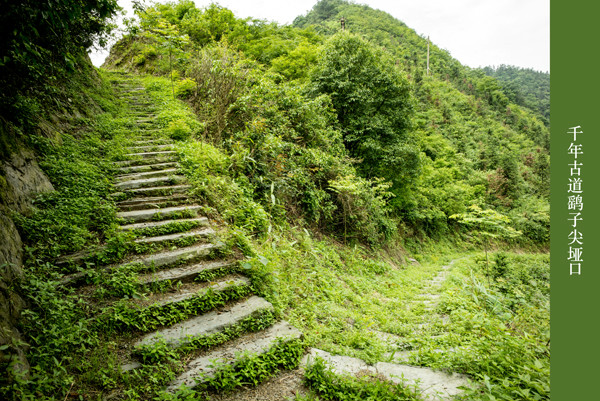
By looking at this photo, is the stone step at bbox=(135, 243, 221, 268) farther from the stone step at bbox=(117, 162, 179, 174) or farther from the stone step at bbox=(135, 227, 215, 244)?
the stone step at bbox=(117, 162, 179, 174)

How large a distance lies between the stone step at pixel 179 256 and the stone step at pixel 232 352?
4.38ft

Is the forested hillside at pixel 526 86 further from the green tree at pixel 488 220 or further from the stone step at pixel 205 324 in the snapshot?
the stone step at pixel 205 324

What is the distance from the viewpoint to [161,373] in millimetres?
2482

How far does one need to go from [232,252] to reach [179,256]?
714mm

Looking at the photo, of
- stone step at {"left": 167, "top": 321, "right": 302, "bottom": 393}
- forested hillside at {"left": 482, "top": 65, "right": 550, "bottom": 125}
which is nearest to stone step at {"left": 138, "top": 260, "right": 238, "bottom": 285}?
stone step at {"left": 167, "top": 321, "right": 302, "bottom": 393}

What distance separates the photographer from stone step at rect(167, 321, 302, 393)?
98.6 inches

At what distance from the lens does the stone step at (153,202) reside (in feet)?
15.1

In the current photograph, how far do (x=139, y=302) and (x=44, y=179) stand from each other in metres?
2.59

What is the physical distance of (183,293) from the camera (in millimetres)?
3381

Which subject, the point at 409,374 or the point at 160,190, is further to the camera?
the point at 160,190

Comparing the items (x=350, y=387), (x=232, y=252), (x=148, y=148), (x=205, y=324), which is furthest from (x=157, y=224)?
(x=350, y=387)

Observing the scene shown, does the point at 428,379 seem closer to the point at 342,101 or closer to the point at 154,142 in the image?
the point at 154,142

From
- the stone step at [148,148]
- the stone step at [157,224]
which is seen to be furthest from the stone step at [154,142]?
the stone step at [157,224]

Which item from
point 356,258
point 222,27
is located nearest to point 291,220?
point 356,258
